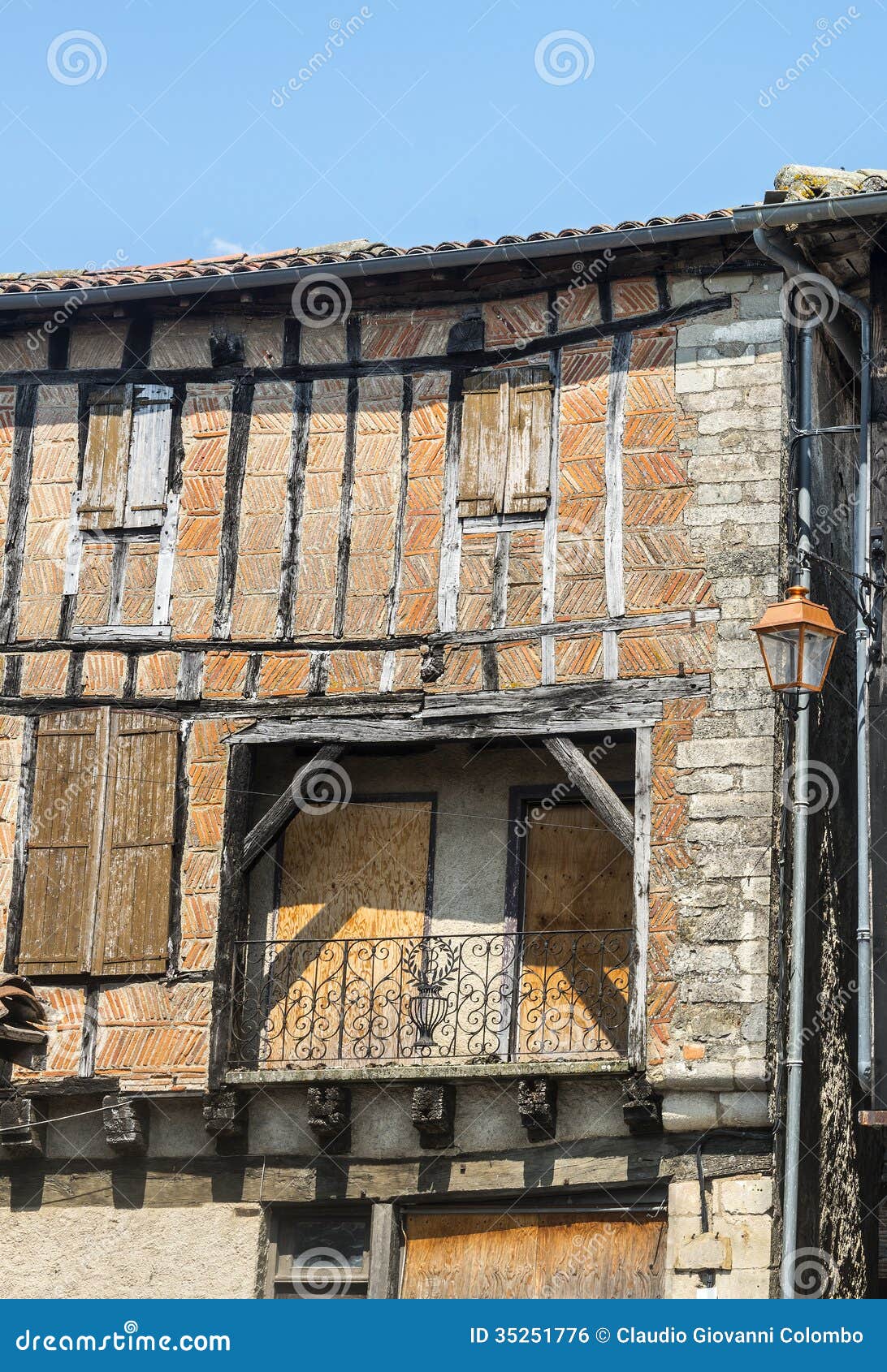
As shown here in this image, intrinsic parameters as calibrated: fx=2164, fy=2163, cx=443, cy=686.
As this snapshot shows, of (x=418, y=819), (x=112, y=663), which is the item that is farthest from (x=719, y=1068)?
(x=112, y=663)

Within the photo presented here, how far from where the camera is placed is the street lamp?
11.7m

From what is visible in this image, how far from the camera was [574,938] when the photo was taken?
13.6 metres

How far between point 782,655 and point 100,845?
4.82 m

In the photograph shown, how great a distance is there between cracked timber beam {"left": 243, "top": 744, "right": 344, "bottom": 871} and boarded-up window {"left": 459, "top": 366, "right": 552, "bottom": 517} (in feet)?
5.90

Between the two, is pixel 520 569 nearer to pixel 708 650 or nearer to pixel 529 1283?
pixel 708 650

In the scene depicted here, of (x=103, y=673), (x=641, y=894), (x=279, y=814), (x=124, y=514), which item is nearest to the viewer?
(x=641, y=894)

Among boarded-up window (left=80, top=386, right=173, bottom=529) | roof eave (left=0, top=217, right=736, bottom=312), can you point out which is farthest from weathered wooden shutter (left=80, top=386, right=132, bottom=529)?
roof eave (left=0, top=217, right=736, bottom=312)

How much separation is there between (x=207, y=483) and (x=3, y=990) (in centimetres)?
423

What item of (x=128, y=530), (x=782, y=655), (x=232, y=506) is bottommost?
(x=782, y=655)

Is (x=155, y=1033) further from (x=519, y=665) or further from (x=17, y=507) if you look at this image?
(x=17, y=507)

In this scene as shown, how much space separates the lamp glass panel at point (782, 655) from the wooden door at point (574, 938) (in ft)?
7.19

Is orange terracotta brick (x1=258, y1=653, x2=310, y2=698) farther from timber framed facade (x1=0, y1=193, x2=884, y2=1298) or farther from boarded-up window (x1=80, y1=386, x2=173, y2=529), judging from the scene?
boarded-up window (x1=80, y1=386, x2=173, y2=529)

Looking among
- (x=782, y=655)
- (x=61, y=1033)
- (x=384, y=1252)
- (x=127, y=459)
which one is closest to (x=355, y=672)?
(x=127, y=459)

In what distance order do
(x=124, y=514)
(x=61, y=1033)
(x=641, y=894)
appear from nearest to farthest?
(x=641, y=894) < (x=61, y=1033) < (x=124, y=514)
